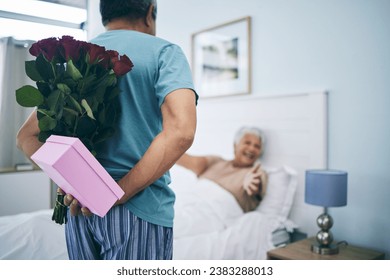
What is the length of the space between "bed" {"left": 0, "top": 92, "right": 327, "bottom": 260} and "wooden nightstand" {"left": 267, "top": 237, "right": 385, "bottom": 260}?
106 mm

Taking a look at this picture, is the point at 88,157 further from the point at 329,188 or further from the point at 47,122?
the point at 329,188

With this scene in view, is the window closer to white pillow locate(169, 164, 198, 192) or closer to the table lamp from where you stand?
the table lamp

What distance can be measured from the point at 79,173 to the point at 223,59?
1.73 meters

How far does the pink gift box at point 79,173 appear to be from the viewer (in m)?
0.59

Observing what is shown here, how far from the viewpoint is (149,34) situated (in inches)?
30.2

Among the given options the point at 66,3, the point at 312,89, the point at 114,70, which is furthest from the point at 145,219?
the point at 312,89

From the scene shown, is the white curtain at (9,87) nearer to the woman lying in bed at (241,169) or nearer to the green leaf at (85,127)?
the green leaf at (85,127)

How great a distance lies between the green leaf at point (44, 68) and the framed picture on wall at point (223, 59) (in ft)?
4.98

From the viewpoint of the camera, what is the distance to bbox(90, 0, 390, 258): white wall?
4.91ft

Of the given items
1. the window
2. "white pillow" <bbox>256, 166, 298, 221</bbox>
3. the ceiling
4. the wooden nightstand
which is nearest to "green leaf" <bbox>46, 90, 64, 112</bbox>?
the window

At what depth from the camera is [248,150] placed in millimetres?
1936

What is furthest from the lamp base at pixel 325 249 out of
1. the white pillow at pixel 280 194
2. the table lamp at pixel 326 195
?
the white pillow at pixel 280 194

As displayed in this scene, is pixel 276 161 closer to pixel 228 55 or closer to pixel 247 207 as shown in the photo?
pixel 247 207

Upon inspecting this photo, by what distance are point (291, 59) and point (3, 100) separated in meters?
1.32
